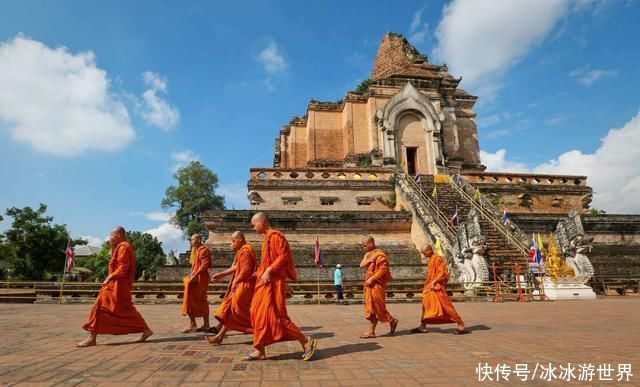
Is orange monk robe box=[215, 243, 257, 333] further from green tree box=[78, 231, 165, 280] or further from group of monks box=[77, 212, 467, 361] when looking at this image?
green tree box=[78, 231, 165, 280]

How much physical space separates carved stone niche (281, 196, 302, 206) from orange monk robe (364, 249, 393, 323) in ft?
46.1

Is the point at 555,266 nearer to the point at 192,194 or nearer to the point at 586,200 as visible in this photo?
the point at 586,200

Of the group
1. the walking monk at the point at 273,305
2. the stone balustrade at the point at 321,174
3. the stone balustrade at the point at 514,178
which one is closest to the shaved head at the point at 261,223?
the walking monk at the point at 273,305

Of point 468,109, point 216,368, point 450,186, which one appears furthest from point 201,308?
point 468,109

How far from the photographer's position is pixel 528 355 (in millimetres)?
4527

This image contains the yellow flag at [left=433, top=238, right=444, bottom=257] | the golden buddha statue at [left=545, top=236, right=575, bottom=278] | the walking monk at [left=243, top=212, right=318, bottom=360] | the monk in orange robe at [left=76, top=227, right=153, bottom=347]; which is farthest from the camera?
the yellow flag at [left=433, top=238, right=444, bottom=257]

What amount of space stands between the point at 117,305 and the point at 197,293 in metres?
1.51

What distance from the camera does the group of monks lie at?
4473 millimetres

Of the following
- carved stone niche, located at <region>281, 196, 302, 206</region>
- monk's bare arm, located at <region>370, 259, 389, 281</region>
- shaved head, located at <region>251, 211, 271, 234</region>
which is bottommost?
monk's bare arm, located at <region>370, 259, 389, 281</region>

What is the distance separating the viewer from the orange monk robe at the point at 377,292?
6.02m

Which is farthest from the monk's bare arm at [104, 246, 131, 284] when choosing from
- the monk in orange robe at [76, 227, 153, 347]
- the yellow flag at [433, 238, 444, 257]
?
the yellow flag at [433, 238, 444, 257]

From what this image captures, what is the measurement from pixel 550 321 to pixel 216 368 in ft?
21.6

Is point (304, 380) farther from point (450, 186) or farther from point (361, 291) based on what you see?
point (450, 186)

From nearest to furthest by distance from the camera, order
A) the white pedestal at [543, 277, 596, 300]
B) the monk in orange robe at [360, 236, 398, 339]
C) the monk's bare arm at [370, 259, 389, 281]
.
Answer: the monk in orange robe at [360, 236, 398, 339] → the monk's bare arm at [370, 259, 389, 281] → the white pedestal at [543, 277, 596, 300]
